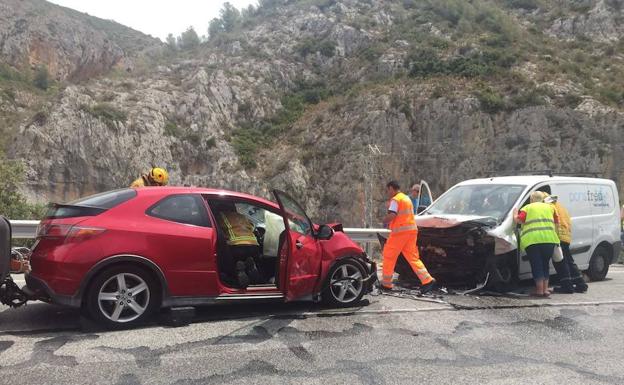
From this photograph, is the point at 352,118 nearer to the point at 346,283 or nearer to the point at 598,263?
the point at 598,263

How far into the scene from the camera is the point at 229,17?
2414 inches

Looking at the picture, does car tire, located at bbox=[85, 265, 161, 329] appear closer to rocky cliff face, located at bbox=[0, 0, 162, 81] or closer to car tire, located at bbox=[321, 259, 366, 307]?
car tire, located at bbox=[321, 259, 366, 307]

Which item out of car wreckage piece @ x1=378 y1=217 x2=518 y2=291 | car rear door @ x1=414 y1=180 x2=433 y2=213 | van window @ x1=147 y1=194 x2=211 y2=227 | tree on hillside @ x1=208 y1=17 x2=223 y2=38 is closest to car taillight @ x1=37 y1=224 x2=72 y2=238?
van window @ x1=147 y1=194 x2=211 y2=227

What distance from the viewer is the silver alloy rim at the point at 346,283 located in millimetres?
5707

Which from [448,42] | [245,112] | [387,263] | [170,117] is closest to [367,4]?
[448,42]

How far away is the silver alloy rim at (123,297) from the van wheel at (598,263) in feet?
23.5

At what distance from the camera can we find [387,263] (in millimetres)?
6652

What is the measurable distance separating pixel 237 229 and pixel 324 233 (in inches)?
37.4

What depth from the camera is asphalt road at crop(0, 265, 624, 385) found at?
12.1 feet

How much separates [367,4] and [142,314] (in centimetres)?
5365

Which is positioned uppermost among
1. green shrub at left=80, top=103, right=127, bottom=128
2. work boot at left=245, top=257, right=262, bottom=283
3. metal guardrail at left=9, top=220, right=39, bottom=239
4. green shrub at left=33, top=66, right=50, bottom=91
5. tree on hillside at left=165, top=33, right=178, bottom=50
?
tree on hillside at left=165, top=33, right=178, bottom=50

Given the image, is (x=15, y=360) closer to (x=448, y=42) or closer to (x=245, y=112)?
(x=245, y=112)

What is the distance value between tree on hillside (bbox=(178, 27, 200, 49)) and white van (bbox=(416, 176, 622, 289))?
53.1m

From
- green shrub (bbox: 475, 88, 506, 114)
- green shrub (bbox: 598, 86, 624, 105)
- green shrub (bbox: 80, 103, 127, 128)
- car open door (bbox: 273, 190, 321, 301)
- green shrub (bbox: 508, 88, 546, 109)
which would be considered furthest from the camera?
green shrub (bbox: 475, 88, 506, 114)
